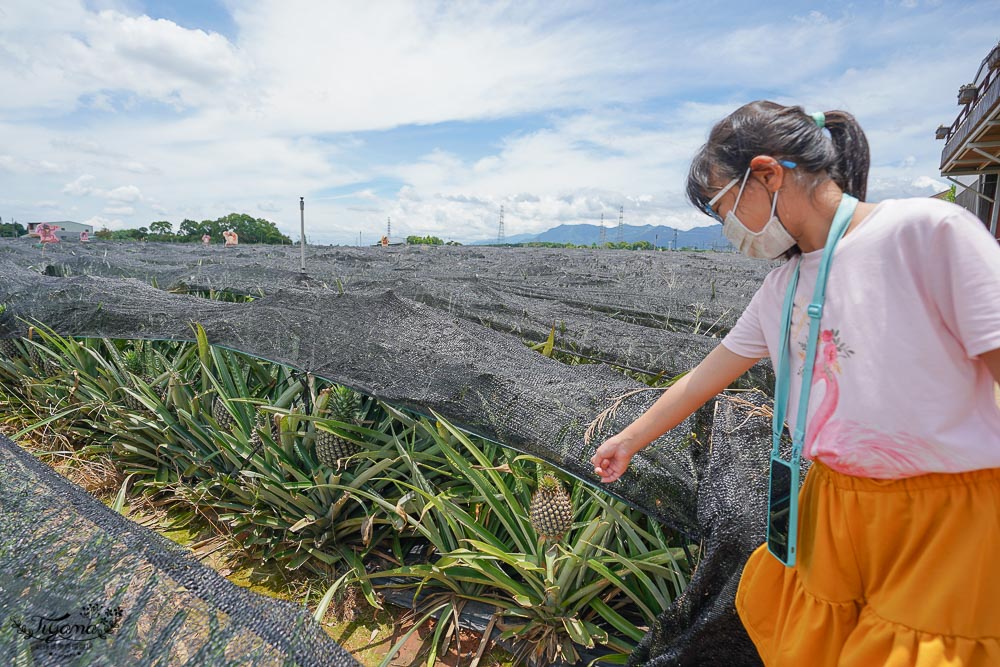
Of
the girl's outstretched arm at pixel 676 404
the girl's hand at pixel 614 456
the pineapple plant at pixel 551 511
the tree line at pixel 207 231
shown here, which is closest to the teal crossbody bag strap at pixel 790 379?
the girl's outstretched arm at pixel 676 404

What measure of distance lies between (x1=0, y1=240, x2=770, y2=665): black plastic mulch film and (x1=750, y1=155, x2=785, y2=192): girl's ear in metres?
0.75

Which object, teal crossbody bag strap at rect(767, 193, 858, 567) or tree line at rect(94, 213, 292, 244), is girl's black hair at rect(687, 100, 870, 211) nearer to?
teal crossbody bag strap at rect(767, 193, 858, 567)

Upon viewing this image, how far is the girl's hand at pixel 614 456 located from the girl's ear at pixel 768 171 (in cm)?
61

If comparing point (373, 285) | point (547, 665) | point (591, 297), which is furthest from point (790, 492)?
point (373, 285)

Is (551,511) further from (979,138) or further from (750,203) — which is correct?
(979,138)

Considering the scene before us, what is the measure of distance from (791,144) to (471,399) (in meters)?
1.24

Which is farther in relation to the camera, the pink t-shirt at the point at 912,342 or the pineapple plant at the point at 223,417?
the pineapple plant at the point at 223,417

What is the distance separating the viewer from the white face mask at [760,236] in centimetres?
101

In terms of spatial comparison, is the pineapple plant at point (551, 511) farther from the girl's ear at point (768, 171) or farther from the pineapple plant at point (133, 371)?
the pineapple plant at point (133, 371)

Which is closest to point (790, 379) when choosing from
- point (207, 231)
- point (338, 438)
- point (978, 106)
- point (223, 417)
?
point (338, 438)

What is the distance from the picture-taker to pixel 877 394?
875 millimetres

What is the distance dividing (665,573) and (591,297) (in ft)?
8.03

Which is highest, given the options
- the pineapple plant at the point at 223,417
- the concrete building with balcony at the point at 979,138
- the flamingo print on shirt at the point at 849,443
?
the concrete building with balcony at the point at 979,138

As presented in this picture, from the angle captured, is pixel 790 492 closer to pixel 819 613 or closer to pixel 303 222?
pixel 819 613
